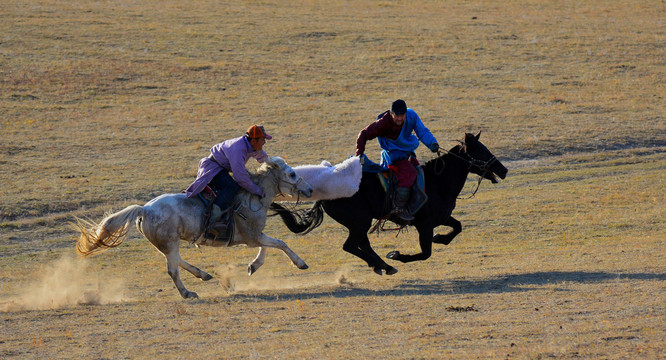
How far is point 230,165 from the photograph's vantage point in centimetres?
1097

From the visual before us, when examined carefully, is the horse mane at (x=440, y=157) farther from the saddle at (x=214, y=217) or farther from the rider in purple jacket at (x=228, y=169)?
the saddle at (x=214, y=217)

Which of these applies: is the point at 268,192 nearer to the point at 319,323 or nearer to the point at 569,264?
the point at 319,323

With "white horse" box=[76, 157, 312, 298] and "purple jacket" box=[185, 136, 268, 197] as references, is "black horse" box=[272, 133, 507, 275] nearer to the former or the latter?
A: "white horse" box=[76, 157, 312, 298]

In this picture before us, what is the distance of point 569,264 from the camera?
40.2 feet

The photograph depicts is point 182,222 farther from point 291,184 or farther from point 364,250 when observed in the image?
point 364,250

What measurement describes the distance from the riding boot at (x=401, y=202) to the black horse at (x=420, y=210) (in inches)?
6.8

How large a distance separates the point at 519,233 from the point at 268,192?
601cm

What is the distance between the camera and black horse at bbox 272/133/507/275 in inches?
462

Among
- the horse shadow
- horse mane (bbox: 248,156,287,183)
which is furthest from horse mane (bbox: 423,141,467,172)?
horse mane (bbox: 248,156,287,183)

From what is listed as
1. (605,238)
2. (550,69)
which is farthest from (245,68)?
(605,238)

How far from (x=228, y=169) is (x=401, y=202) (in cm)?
241

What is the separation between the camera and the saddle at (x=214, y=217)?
10.8m

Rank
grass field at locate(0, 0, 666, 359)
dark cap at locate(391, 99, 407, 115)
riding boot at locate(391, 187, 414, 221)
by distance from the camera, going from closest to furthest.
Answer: grass field at locate(0, 0, 666, 359)
dark cap at locate(391, 99, 407, 115)
riding boot at locate(391, 187, 414, 221)

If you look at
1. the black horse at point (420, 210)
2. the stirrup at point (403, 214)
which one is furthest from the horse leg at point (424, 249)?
the stirrup at point (403, 214)
